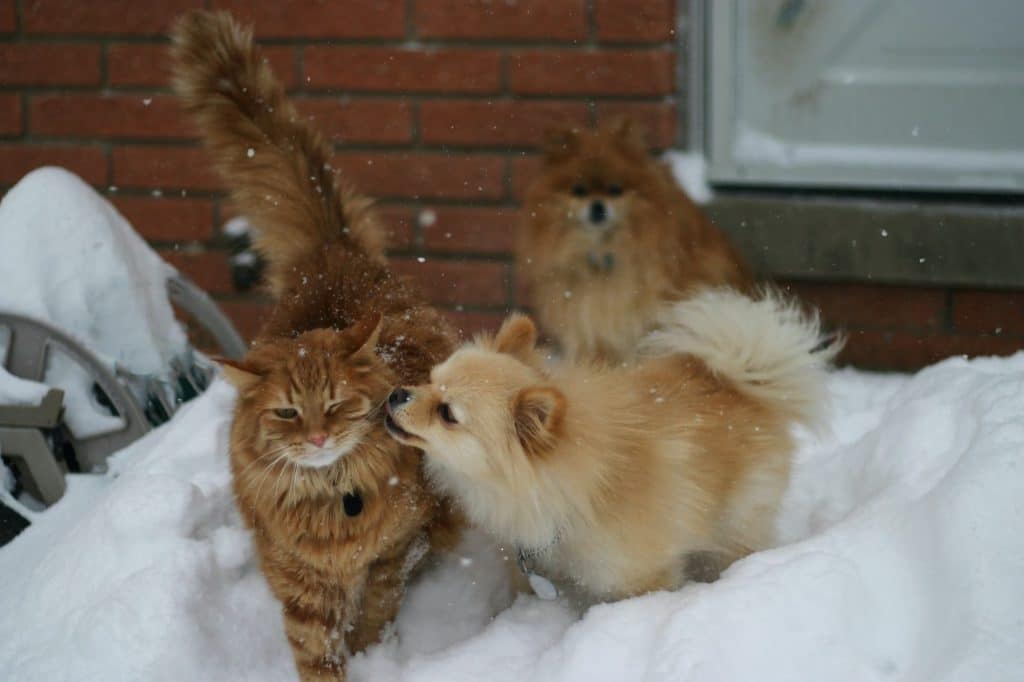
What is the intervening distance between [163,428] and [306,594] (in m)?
1.01

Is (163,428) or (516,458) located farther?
(163,428)

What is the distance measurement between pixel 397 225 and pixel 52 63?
1.55 meters

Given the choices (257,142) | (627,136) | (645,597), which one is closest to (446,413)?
(645,597)

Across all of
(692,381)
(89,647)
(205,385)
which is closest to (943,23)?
(692,381)

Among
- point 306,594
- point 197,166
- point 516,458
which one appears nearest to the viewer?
point 516,458

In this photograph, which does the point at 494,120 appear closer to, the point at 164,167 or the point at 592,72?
the point at 592,72

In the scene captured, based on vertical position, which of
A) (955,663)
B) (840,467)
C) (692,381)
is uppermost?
(692,381)

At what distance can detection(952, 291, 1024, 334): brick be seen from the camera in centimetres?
363

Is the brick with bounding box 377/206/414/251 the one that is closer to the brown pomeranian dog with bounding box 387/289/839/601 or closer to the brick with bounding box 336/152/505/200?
the brick with bounding box 336/152/505/200

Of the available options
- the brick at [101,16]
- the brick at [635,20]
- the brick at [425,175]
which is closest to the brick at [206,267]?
the brick at [425,175]

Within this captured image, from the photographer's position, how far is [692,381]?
2508 millimetres

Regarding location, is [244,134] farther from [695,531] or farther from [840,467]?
[840,467]

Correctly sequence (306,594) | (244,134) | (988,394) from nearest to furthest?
(306,594) < (988,394) < (244,134)

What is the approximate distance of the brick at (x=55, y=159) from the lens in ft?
13.8
